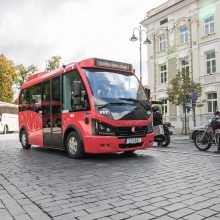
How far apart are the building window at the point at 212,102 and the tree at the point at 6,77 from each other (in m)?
31.2

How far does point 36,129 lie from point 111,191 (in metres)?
6.92

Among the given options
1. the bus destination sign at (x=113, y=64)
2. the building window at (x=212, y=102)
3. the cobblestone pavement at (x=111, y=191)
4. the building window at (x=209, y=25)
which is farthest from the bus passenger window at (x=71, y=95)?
the building window at (x=209, y=25)

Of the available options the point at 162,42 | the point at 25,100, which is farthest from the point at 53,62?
the point at 25,100

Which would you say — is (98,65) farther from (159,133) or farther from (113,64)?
(159,133)

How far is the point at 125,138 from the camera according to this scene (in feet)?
27.0

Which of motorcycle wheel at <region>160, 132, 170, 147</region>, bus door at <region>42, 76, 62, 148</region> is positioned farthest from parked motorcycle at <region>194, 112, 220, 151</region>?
bus door at <region>42, 76, 62, 148</region>

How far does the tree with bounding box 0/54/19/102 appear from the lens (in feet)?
154

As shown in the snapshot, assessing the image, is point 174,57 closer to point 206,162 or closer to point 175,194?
point 206,162

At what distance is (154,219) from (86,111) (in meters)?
5.05

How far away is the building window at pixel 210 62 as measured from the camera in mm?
27453

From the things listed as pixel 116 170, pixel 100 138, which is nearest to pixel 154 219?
pixel 116 170

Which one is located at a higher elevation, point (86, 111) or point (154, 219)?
point (86, 111)

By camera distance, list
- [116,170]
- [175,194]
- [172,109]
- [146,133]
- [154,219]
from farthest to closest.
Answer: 1. [172,109]
2. [146,133]
3. [116,170]
4. [175,194]
5. [154,219]

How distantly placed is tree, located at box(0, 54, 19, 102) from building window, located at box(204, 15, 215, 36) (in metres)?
30.5
